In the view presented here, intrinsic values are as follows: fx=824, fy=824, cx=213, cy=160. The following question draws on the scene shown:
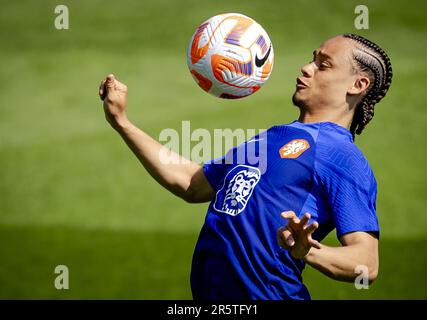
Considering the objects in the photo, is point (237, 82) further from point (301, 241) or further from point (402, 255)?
point (402, 255)

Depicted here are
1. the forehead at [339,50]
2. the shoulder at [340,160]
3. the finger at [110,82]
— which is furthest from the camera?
the forehead at [339,50]

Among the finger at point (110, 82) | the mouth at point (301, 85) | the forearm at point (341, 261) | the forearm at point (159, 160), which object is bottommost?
the forearm at point (341, 261)

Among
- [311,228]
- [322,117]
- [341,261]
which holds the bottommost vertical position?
[341,261]

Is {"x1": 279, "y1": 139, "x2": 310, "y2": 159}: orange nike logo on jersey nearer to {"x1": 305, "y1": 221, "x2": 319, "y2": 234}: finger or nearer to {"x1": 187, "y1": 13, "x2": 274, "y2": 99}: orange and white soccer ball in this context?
{"x1": 187, "y1": 13, "x2": 274, "y2": 99}: orange and white soccer ball

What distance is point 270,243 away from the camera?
16.6 ft

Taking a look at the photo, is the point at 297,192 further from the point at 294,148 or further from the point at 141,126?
the point at 141,126

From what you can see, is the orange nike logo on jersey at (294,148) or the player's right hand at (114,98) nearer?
the orange nike logo on jersey at (294,148)

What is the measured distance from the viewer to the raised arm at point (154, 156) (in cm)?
562

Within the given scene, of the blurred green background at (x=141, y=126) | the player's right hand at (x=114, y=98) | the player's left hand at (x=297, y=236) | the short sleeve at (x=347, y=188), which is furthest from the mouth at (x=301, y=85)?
the blurred green background at (x=141, y=126)

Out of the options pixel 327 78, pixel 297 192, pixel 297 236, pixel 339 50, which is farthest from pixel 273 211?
pixel 339 50

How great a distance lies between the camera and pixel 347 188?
4973 mm

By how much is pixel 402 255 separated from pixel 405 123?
414cm

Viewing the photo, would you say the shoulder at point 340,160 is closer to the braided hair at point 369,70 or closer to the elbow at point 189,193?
the braided hair at point 369,70

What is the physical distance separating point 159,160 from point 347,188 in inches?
56.9
